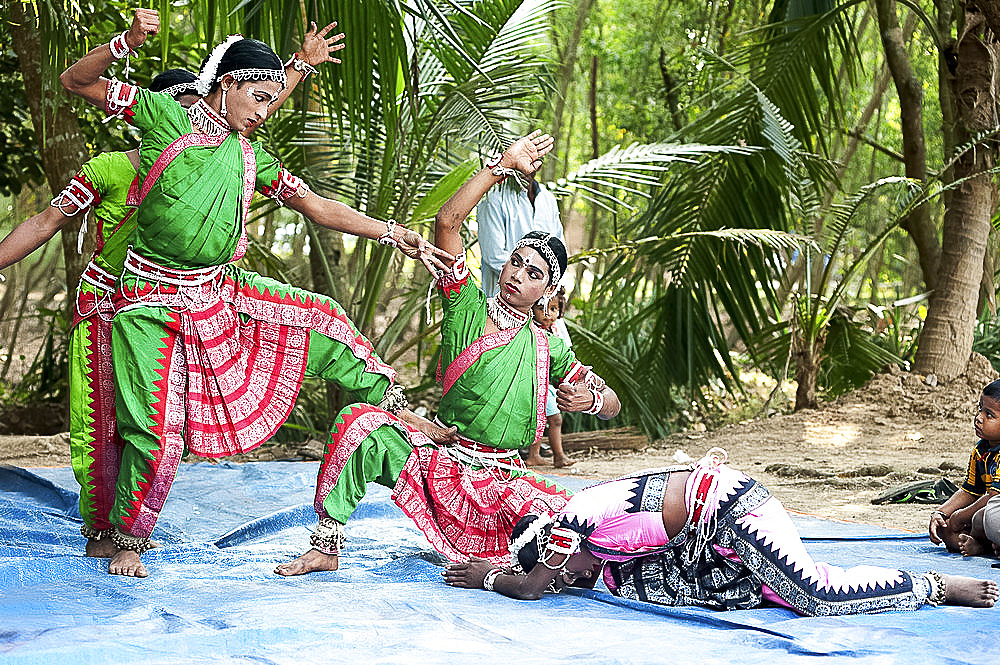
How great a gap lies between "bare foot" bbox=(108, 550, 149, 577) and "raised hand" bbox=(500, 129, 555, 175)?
149cm

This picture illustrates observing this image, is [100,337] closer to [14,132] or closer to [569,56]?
[14,132]

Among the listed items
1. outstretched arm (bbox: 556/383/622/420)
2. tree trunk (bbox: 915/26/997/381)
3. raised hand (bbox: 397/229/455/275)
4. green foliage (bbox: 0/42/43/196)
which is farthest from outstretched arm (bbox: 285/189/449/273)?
tree trunk (bbox: 915/26/997/381)

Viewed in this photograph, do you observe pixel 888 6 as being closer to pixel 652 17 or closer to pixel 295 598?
pixel 652 17

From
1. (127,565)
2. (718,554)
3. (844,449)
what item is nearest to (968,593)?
(718,554)

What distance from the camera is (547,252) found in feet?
10.1

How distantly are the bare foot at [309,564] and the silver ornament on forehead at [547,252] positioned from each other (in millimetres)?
1000

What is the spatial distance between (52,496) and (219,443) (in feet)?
4.71

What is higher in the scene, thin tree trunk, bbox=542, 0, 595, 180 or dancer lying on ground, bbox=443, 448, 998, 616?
thin tree trunk, bbox=542, 0, 595, 180

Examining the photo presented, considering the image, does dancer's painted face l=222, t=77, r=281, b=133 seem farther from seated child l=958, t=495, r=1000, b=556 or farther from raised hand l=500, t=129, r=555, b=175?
seated child l=958, t=495, r=1000, b=556

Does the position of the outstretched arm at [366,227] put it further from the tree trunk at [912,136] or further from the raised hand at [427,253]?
the tree trunk at [912,136]

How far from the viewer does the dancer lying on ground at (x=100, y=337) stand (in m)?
3.09

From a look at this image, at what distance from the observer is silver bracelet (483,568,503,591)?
9.01ft

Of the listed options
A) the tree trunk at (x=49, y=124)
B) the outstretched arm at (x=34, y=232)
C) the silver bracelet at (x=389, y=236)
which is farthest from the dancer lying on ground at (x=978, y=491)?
the tree trunk at (x=49, y=124)

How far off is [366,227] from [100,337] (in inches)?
32.8
